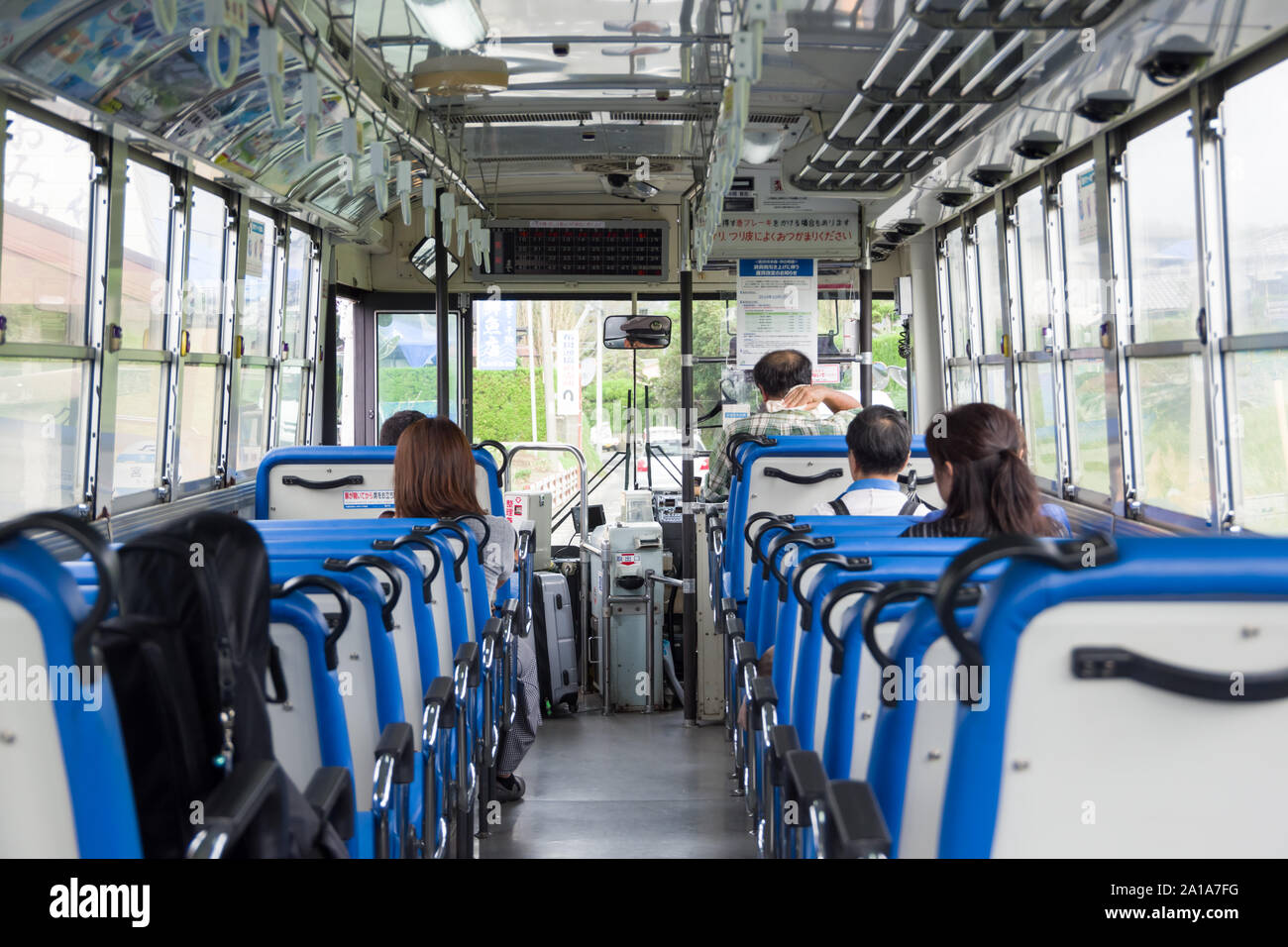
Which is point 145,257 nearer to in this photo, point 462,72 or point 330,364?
point 462,72

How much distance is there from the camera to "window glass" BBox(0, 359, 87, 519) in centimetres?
421

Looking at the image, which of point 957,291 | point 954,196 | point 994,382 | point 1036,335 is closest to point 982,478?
point 1036,335

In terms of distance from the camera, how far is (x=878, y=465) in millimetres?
3748

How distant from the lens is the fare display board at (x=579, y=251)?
28.6 feet

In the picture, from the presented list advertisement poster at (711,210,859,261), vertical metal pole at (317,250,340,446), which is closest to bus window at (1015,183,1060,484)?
advertisement poster at (711,210,859,261)

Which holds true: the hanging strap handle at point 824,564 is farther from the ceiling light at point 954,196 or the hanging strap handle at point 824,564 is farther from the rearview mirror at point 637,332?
the rearview mirror at point 637,332

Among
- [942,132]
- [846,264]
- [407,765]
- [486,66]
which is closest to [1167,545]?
[407,765]

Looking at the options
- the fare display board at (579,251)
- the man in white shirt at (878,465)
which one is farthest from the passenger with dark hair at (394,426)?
the fare display board at (579,251)

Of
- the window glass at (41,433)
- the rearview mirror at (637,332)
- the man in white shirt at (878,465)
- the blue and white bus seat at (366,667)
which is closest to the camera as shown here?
the blue and white bus seat at (366,667)

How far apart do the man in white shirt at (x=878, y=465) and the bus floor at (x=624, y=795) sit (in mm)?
1478

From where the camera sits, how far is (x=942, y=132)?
16.9 ft

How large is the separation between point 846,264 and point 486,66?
2.53 m

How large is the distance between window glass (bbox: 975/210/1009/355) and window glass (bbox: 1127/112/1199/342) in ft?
6.31

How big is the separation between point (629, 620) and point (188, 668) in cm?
479
